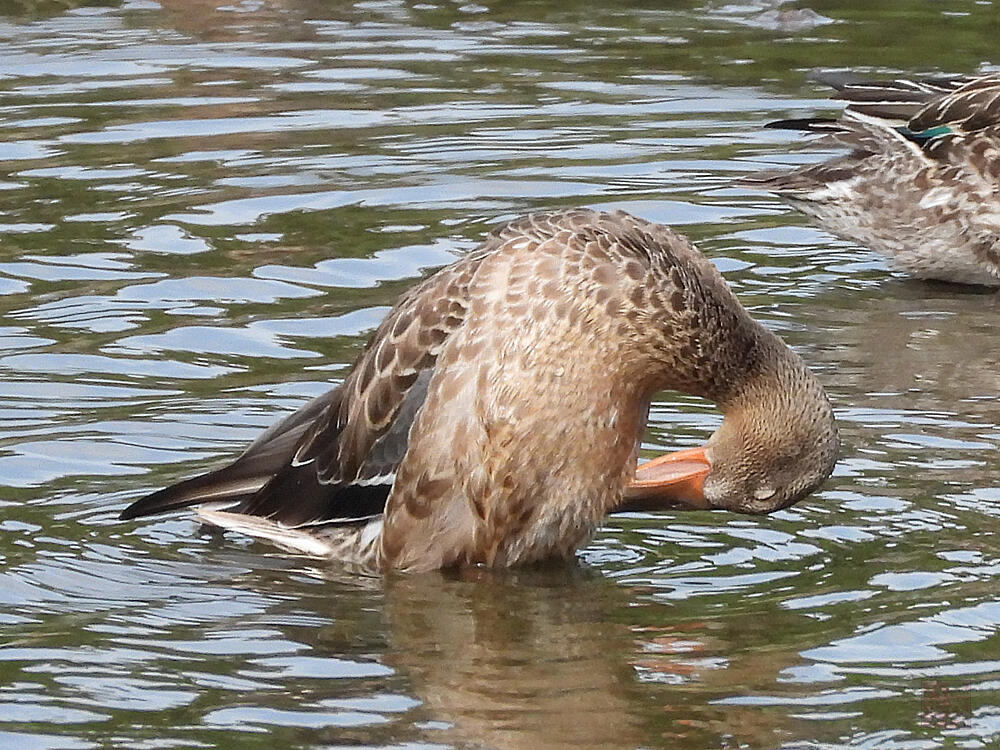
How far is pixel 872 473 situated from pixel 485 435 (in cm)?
166

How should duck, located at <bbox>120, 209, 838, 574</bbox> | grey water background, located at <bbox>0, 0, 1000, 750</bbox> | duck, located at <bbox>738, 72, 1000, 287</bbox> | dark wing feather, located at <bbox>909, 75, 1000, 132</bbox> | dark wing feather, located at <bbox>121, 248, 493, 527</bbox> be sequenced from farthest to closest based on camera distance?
dark wing feather, located at <bbox>909, 75, 1000, 132</bbox> → duck, located at <bbox>738, 72, 1000, 287</bbox> → dark wing feather, located at <bbox>121, 248, 493, 527</bbox> → duck, located at <bbox>120, 209, 838, 574</bbox> → grey water background, located at <bbox>0, 0, 1000, 750</bbox>

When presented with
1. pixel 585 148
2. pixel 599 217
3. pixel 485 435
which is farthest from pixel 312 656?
pixel 585 148

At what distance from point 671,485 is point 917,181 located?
506cm

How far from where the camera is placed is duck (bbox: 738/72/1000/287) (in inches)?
468

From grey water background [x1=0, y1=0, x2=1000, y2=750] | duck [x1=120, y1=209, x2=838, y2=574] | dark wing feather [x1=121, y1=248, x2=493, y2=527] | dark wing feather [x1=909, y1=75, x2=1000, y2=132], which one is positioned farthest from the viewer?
dark wing feather [x1=909, y1=75, x2=1000, y2=132]

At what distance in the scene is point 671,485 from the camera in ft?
24.6

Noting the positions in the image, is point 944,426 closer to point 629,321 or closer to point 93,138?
point 629,321

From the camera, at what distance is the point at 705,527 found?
813 centimetres

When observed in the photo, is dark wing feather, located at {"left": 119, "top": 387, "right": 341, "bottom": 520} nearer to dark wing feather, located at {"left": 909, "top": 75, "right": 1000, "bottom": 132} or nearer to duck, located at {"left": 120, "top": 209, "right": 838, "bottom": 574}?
duck, located at {"left": 120, "top": 209, "right": 838, "bottom": 574}

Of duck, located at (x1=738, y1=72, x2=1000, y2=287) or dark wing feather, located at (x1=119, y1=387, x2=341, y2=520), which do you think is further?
duck, located at (x1=738, y1=72, x2=1000, y2=287)

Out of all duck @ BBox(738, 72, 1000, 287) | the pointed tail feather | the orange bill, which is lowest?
the pointed tail feather

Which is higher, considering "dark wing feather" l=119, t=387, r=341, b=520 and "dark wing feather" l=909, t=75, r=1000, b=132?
"dark wing feather" l=909, t=75, r=1000, b=132

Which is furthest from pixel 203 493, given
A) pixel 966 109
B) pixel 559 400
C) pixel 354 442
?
pixel 966 109

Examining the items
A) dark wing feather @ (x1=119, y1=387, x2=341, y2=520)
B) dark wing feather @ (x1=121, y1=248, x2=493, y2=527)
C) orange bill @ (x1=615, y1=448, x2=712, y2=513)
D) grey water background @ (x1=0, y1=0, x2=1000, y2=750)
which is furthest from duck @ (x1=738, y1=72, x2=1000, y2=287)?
orange bill @ (x1=615, y1=448, x2=712, y2=513)
